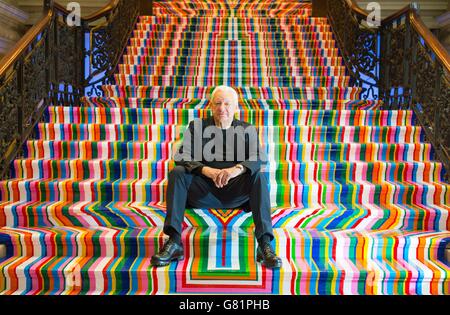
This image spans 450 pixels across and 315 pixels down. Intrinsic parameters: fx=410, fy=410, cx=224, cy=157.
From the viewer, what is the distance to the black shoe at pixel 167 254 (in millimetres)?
2273

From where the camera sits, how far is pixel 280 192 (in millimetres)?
2824

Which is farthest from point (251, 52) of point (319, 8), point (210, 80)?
point (319, 8)

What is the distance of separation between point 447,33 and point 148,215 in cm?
457

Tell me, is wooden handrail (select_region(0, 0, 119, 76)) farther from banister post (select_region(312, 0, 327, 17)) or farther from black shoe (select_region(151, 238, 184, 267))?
banister post (select_region(312, 0, 327, 17))

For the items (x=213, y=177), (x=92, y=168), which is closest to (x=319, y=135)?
(x=213, y=177)

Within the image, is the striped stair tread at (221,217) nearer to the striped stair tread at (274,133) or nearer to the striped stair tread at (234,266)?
the striped stair tread at (234,266)

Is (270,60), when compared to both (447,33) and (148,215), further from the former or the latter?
(148,215)

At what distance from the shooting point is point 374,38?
13.7ft

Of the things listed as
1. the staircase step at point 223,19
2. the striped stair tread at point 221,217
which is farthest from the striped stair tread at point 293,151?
the staircase step at point 223,19

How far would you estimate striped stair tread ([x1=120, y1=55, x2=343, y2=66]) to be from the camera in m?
4.69

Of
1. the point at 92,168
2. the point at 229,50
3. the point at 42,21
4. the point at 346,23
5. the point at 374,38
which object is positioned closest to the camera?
the point at 92,168

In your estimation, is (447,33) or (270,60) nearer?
(270,60)

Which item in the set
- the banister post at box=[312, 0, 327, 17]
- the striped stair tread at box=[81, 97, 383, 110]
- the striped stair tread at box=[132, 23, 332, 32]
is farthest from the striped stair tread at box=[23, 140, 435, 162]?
the banister post at box=[312, 0, 327, 17]

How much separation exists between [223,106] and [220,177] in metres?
0.50
